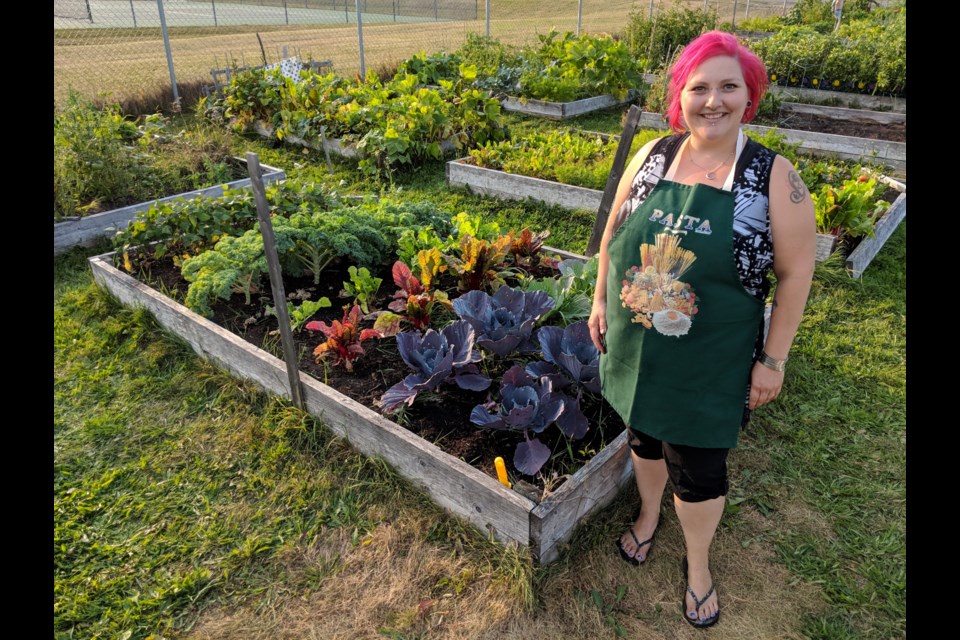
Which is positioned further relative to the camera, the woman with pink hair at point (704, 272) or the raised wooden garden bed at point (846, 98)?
the raised wooden garden bed at point (846, 98)

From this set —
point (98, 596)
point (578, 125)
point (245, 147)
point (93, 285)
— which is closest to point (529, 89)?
point (578, 125)

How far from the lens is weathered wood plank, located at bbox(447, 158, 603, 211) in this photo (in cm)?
531

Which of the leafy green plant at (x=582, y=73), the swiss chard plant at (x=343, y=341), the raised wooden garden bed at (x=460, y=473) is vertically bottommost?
the raised wooden garden bed at (x=460, y=473)

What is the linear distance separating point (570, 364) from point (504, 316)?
495 millimetres

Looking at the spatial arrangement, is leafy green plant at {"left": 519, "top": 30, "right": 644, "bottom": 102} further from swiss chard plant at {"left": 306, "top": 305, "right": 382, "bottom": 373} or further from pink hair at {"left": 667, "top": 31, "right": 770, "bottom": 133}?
pink hair at {"left": 667, "top": 31, "right": 770, "bottom": 133}

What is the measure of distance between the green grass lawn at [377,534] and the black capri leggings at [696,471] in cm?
51

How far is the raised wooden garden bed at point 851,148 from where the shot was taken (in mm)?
6699

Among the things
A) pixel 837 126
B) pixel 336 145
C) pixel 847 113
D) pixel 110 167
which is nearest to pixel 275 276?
pixel 110 167

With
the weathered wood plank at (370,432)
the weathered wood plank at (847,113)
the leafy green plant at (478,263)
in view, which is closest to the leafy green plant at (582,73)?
the weathered wood plank at (847,113)

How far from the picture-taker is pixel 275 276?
8.75ft

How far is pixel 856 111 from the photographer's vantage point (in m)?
8.24

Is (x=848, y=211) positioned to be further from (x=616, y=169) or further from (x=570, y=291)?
(x=570, y=291)

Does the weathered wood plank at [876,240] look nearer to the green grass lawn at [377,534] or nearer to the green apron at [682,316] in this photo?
the green grass lawn at [377,534]
